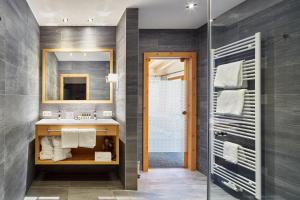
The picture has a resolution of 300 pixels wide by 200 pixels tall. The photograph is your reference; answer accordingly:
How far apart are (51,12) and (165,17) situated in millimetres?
1569

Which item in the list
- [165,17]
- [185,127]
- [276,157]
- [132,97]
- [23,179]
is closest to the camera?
[276,157]

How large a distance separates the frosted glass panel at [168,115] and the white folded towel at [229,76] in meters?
2.00

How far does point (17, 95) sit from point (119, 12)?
68.3 inches

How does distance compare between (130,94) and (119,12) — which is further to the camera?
(119,12)

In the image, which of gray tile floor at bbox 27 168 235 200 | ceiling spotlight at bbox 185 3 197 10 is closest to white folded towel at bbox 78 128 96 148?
gray tile floor at bbox 27 168 235 200

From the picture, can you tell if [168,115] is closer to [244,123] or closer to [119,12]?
[119,12]

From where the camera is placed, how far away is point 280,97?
7.39 feet

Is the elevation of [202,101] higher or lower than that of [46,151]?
higher

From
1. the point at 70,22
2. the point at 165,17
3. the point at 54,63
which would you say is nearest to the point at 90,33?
the point at 70,22

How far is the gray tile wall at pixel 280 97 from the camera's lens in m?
2.07

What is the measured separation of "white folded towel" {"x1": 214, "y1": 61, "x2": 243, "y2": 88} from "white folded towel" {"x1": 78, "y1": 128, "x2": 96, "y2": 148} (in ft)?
A: 5.87

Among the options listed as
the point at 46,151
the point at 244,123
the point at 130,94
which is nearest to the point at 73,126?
the point at 46,151

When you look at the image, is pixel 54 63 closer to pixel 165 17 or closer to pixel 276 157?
pixel 165 17

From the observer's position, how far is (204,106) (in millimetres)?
4539
